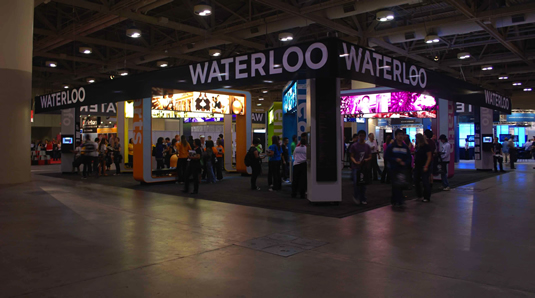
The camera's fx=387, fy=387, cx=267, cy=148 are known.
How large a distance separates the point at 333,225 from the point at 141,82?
7.62 metres

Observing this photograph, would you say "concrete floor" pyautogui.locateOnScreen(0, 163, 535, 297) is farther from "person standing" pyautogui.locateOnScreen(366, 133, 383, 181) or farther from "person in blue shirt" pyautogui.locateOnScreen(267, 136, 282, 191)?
"person standing" pyautogui.locateOnScreen(366, 133, 383, 181)

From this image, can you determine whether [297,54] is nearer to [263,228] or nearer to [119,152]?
[263,228]

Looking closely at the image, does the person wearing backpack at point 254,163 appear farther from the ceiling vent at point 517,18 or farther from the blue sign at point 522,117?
the blue sign at point 522,117

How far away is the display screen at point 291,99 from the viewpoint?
36.1 ft

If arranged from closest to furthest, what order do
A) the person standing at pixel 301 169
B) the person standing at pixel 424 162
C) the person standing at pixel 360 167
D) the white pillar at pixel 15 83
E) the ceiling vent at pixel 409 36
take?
the person standing at pixel 360 167, the person standing at pixel 424 162, the person standing at pixel 301 169, the white pillar at pixel 15 83, the ceiling vent at pixel 409 36

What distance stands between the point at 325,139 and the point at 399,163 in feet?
5.04

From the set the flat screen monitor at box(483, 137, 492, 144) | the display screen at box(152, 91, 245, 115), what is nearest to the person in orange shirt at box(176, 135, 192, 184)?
the display screen at box(152, 91, 245, 115)

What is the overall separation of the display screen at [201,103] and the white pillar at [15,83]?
4.40m

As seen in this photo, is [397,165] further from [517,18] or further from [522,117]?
[522,117]

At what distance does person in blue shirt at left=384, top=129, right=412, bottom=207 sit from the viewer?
304 inches

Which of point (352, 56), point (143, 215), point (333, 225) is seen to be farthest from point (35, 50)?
point (333, 225)

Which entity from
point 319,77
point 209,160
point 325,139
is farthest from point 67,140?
point 319,77

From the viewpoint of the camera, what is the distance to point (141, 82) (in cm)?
1128

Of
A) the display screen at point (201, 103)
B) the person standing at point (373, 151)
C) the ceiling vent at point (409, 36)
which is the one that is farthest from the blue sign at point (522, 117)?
the display screen at point (201, 103)
